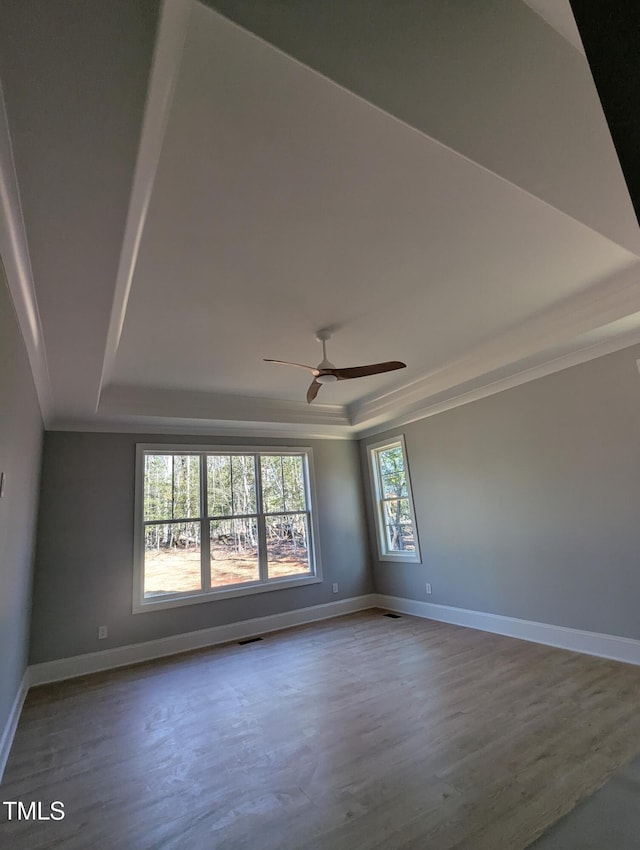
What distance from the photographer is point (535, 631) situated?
3965 millimetres

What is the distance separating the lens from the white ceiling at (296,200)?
1.17 metres

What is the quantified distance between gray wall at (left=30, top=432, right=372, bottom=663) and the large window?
0.45 ft

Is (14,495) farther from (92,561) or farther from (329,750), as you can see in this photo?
(329,750)

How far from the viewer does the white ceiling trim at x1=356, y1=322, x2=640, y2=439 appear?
3457 millimetres

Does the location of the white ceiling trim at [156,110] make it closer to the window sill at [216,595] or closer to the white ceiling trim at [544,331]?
the white ceiling trim at [544,331]

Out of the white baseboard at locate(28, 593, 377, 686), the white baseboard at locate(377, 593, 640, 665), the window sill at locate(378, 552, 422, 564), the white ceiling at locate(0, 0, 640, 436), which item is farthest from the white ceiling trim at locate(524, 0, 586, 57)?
the white baseboard at locate(28, 593, 377, 686)

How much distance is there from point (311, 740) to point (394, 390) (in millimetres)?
3651

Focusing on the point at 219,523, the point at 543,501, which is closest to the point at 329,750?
the point at 543,501

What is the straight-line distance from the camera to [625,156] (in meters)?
0.75

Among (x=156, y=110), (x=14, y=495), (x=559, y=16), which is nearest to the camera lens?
(x=559, y=16)

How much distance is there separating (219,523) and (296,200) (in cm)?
410

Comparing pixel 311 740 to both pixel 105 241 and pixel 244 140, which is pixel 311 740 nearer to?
pixel 105 241

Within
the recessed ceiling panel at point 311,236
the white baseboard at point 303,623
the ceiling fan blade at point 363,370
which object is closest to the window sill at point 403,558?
the white baseboard at point 303,623

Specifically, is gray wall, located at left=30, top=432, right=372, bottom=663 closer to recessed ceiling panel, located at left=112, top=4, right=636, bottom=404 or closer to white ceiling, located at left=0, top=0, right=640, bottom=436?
white ceiling, located at left=0, top=0, right=640, bottom=436
